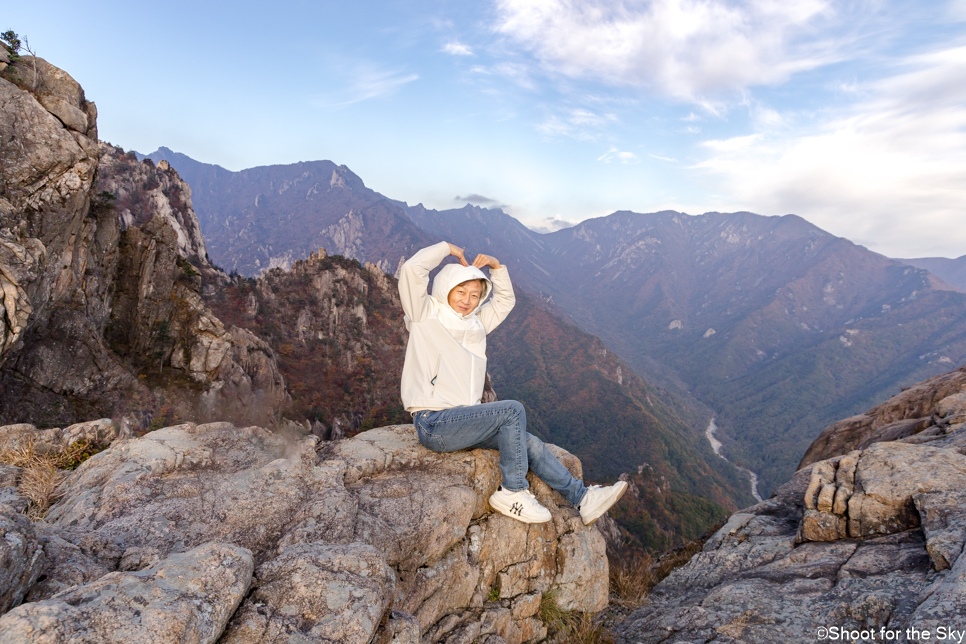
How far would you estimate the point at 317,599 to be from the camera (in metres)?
2.42

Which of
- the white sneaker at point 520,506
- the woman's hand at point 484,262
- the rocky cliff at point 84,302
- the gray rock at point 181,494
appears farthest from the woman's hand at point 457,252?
the rocky cliff at point 84,302

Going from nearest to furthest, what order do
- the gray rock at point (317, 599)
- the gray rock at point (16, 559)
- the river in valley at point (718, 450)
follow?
the gray rock at point (16, 559) → the gray rock at point (317, 599) → the river in valley at point (718, 450)

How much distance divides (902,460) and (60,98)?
Result: 25.5 m

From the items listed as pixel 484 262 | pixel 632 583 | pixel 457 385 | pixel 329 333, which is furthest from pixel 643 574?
pixel 329 333

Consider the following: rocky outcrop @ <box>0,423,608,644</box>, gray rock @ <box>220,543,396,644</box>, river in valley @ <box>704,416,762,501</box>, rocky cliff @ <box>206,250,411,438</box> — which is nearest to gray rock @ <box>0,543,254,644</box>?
rocky outcrop @ <box>0,423,608,644</box>

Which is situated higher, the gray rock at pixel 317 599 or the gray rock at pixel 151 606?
the gray rock at pixel 151 606

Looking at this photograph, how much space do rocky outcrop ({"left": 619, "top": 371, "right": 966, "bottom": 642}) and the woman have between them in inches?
63.8

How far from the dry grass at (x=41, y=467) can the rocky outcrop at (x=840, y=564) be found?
6.18m

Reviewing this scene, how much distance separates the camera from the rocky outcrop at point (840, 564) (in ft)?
11.5

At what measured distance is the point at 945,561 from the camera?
3.68m

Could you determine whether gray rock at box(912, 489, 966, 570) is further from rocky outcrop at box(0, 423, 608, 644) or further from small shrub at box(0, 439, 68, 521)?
small shrub at box(0, 439, 68, 521)

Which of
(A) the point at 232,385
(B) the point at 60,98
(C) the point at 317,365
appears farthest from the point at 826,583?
(C) the point at 317,365

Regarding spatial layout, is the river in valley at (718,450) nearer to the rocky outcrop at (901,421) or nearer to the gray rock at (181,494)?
the rocky outcrop at (901,421)

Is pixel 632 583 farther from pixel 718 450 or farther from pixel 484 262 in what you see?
pixel 718 450
